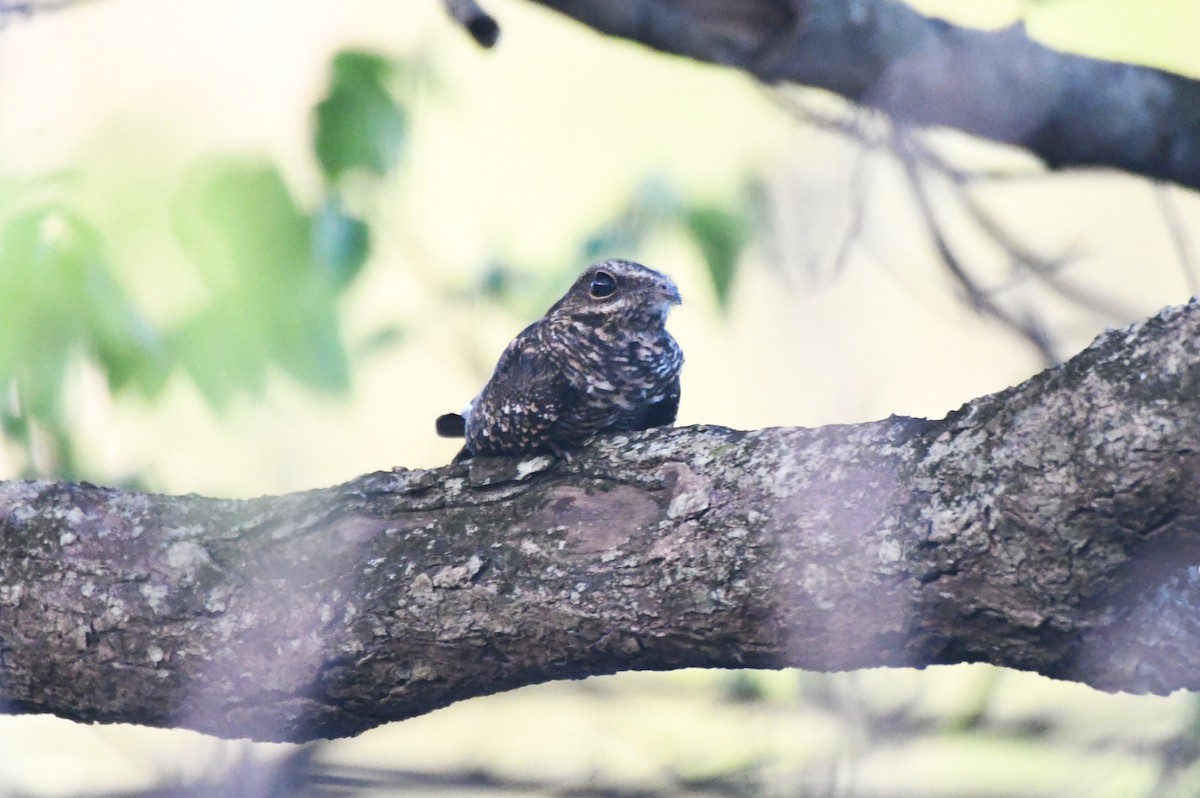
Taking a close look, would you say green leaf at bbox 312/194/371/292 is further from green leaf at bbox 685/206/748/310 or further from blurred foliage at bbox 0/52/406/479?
green leaf at bbox 685/206/748/310

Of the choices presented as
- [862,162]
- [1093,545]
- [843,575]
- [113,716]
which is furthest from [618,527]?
[862,162]

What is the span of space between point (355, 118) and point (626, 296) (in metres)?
0.55

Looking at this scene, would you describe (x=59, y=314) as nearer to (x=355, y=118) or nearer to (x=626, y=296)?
(x=355, y=118)

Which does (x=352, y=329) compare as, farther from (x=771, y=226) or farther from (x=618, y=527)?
(x=618, y=527)

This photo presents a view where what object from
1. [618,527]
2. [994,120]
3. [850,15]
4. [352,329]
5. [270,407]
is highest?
[850,15]

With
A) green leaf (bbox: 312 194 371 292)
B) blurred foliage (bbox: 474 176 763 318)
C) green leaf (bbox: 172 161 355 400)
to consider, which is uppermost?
blurred foliage (bbox: 474 176 763 318)

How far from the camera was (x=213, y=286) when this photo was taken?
5.93 ft

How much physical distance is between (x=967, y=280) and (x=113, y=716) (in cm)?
162

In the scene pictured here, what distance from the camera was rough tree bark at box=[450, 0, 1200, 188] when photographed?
2297 millimetres

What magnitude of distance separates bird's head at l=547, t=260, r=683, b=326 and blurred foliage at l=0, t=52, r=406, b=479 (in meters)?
0.42

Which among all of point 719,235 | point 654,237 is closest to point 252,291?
point 719,235

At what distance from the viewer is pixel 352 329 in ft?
8.77

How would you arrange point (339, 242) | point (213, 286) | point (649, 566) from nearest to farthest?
1. point (649, 566)
2. point (213, 286)
3. point (339, 242)

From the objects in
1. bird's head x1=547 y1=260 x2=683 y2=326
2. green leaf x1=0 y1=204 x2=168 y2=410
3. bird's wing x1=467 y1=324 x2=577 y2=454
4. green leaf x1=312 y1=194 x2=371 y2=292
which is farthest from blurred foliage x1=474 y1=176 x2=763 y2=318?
green leaf x1=0 y1=204 x2=168 y2=410
